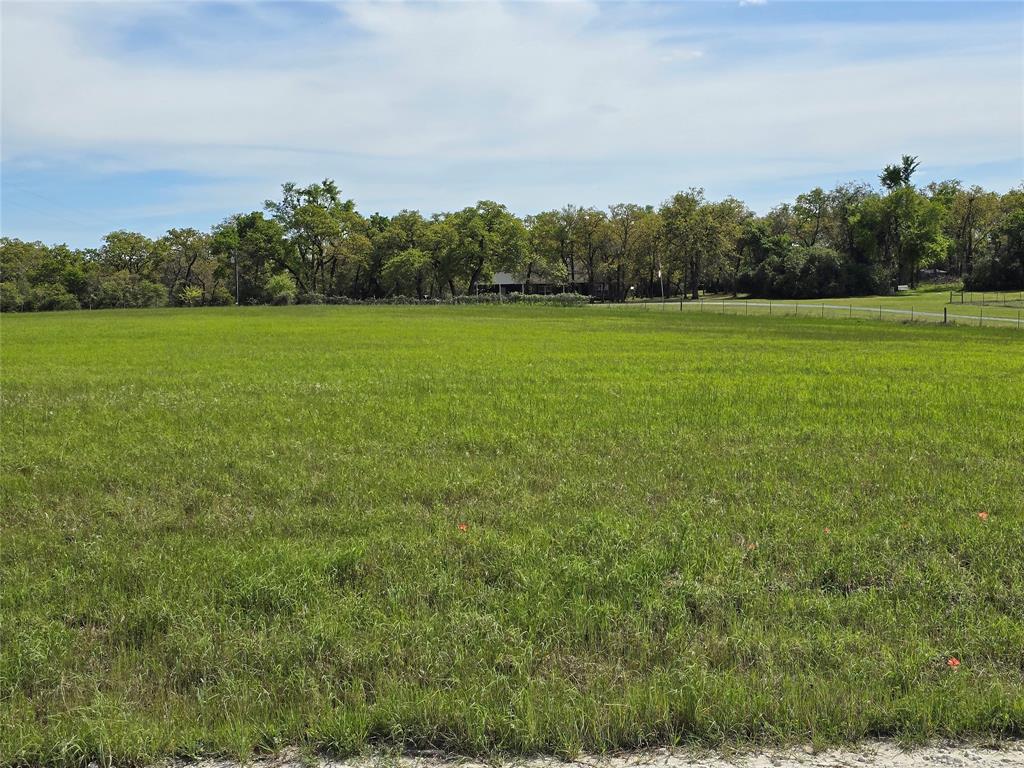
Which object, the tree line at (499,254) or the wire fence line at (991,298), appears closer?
the wire fence line at (991,298)

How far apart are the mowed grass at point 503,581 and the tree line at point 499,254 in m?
87.1

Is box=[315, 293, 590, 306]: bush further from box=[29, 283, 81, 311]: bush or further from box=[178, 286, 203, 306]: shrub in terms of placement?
box=[29, 283, 81, 311]: bush

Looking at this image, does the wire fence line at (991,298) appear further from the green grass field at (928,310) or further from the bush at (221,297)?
the bush at (221,297)

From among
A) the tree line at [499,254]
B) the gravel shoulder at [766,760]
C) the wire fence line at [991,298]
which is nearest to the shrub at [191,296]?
the tree line at [499,254]

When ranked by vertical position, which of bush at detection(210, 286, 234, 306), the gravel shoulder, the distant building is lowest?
the gravel shoulder

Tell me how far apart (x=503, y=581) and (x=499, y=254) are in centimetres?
9821

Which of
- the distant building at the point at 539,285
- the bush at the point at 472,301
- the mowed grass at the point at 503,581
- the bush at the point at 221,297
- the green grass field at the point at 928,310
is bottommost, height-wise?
the mowed grass at the point at 503,581

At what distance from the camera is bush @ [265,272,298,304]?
9200 centimetres

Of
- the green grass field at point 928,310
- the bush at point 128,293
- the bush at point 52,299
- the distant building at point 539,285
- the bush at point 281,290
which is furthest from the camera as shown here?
the distant building at point 539,285

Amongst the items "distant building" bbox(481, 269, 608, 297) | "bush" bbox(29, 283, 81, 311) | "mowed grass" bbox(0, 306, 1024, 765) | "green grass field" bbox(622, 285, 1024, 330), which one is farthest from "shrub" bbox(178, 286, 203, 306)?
"mowed grass" bbox(0, 306, 1024, 765)

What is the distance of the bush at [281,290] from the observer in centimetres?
9200

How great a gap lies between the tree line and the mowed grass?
286 ft

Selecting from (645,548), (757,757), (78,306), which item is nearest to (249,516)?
(645,548)

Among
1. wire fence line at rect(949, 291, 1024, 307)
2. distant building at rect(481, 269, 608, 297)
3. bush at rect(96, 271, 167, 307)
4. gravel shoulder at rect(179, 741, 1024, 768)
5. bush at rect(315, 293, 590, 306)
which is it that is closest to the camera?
gravel shoulder at rect(179, 741, 1024, 768)
